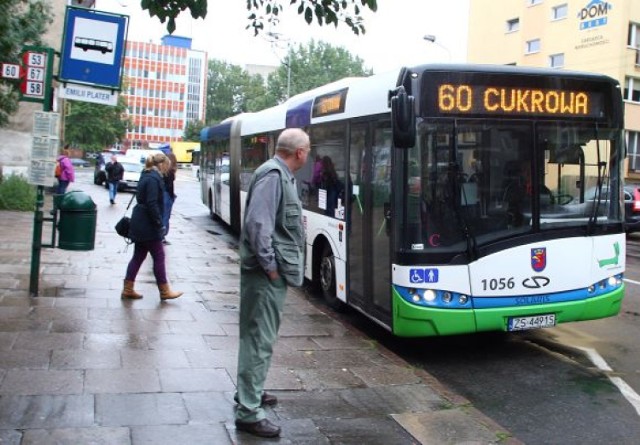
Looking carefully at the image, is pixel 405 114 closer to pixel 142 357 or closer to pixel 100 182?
pixel 142 357

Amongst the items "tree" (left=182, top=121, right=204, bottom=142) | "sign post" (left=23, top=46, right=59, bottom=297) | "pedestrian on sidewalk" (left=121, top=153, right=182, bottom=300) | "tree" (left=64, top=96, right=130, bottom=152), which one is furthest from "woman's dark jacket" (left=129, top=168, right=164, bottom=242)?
"tree" (left=182, top=121, right=204, bottom=142)

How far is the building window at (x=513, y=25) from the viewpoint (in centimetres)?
4494

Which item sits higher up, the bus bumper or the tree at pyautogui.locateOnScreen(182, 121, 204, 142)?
the tree at pyautogui.locateOnScreen(182, 121, 204, 142)

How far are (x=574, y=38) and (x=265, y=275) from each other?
41078 millimetres

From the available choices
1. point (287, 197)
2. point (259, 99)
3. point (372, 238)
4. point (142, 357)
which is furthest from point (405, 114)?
point (259, 99)

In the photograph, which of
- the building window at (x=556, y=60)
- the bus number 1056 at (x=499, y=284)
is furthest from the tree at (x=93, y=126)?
the bus number 1056 at (x=499, y=284)

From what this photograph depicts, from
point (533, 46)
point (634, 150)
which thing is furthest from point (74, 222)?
point (533, 46)

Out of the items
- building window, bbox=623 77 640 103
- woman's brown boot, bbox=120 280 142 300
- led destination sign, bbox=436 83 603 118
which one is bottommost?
woman's brown boot, bbox=120 280 142 300

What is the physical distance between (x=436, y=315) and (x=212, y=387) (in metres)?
2.18

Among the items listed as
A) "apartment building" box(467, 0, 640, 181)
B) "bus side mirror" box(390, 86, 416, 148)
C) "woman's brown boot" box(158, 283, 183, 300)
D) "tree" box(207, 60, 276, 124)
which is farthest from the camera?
"tree" box(207, 60, 276, 124)

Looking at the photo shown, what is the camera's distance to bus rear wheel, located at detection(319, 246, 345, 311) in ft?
28.3

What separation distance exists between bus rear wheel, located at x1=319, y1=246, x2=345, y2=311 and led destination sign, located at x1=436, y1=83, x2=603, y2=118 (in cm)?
287

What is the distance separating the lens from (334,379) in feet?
18.5

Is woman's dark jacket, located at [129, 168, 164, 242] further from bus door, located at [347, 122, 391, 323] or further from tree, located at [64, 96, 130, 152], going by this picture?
tree, located at [64, 96, 130, 152]
